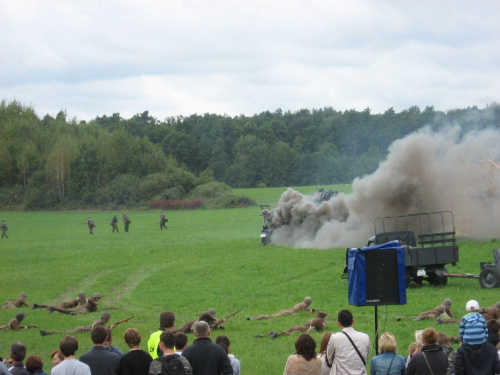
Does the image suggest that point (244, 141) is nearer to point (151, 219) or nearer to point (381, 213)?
point (151, 219)

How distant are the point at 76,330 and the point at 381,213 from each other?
23338 millimetres

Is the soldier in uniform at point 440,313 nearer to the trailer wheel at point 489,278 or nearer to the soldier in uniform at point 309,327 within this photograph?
the soldier in uniform at point 309,327

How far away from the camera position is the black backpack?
906 cm

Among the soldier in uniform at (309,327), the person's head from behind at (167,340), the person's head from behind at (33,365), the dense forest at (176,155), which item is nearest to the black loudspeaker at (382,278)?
the person's head from behind at (167,340)

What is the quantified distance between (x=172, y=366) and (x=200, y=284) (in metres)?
20.8

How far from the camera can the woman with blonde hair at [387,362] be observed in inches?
379

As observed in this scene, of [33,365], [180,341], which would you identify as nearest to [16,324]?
[33,365]

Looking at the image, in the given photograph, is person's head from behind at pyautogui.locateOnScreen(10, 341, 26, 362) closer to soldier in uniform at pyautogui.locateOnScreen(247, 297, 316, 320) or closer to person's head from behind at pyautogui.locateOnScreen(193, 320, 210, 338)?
person's head from behind at pyautogui.locateOnScreen(193, 320, 210, 338)

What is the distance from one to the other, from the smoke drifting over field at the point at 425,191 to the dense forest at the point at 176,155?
32.2 meters

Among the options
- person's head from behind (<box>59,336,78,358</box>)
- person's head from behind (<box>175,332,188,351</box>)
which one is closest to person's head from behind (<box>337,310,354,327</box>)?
person's head from behind (<box>175,332,188,351</box>)

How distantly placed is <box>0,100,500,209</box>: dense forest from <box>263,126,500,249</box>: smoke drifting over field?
3217cm

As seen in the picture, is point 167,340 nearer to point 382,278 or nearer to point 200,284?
point 382,278

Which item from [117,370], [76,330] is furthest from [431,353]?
[76,330]

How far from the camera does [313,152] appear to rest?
405 feet
